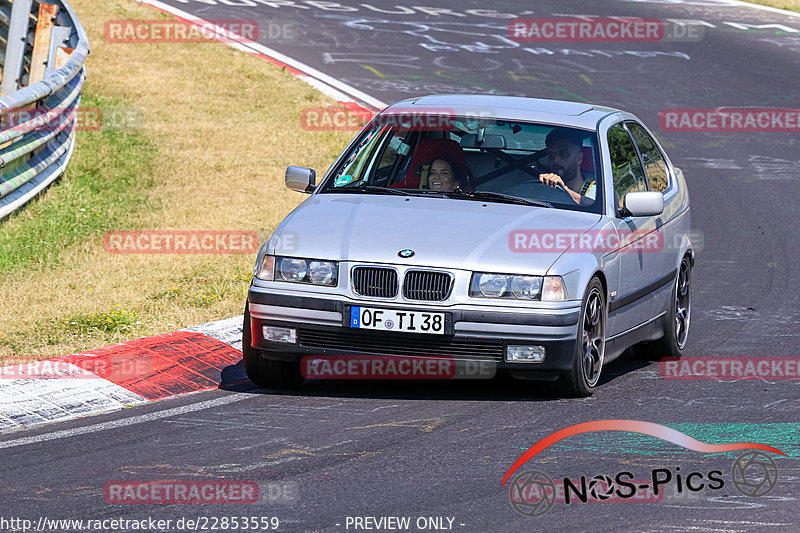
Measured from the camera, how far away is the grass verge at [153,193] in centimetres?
958

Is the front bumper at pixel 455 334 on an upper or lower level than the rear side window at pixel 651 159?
lower

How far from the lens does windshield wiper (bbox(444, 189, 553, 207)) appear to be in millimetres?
8094

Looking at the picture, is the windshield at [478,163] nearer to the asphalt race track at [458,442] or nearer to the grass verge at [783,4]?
the asphalt race track at [458,442]

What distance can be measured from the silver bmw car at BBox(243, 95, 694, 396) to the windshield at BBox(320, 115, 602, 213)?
0.03ft

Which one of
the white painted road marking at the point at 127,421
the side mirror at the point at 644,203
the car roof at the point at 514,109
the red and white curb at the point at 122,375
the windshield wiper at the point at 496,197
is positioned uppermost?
the car roof at the point at 514,109

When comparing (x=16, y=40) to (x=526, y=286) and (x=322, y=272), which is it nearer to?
(x=322, y=272)

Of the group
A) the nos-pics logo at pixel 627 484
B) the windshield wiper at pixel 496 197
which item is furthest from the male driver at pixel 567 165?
the nos-pics logo at pixel 627 484

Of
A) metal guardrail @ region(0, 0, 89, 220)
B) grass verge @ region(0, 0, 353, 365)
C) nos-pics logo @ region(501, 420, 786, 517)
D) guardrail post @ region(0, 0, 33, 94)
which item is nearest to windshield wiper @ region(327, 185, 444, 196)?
grass verge @ region(0, 0, 353, 365)

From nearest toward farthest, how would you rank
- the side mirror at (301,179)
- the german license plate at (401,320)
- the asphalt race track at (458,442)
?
the asphalt race track at (458,442) < the german license plate at (401,320) < the side mirror at (301,179)

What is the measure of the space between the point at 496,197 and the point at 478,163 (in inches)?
16.0

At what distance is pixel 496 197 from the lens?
816 centimetres

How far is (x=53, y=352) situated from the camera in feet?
27.6

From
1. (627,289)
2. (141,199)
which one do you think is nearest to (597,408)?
(627,289)

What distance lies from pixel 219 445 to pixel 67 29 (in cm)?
1114
